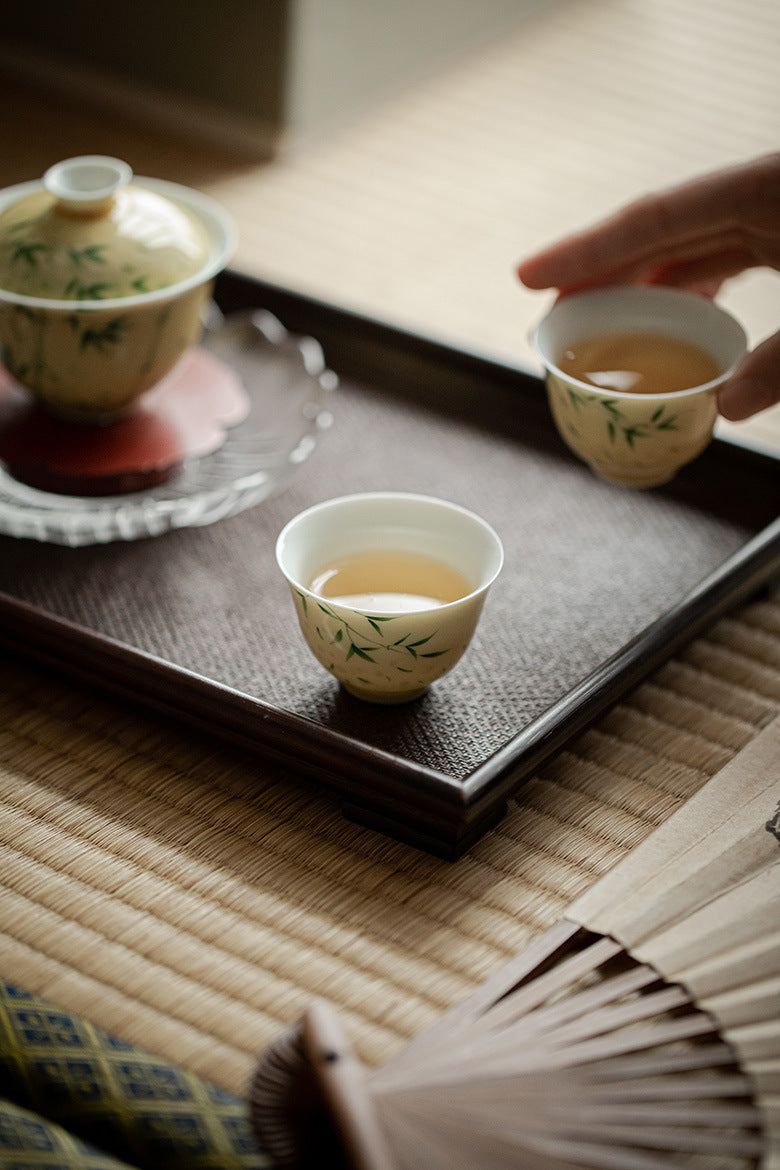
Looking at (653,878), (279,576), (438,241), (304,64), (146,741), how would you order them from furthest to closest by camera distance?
(304,64) → (438,241) → (279,576) → (146,741) → (653,878)

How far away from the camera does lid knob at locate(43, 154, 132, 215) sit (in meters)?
1.02

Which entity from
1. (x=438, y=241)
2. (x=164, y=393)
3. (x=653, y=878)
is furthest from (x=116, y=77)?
(x=653, y=878)

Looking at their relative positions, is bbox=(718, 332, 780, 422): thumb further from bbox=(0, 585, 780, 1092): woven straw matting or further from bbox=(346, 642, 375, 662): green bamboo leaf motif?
bbox=(346, 642, 375, 662): green bamboo leaf motif

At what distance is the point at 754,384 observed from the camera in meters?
0.94

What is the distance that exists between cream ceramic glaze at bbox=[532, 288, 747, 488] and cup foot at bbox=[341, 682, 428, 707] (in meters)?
0.25

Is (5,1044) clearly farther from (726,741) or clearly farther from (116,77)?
(116,77)

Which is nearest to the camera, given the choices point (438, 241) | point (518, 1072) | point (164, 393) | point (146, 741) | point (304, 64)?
point (518, 1072)

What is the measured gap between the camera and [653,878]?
2.61ft

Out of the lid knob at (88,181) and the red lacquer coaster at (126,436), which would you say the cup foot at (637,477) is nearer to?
the red lacquer coaster at (126,436)

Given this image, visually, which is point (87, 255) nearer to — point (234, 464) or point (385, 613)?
point (234, 464)

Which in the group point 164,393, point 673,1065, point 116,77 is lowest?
point 116,77

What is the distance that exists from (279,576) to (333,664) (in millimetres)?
180

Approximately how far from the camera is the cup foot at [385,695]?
2.88ft

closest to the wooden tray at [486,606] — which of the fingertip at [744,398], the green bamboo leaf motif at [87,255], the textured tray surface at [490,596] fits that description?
the textured tray surface at [490,596]
